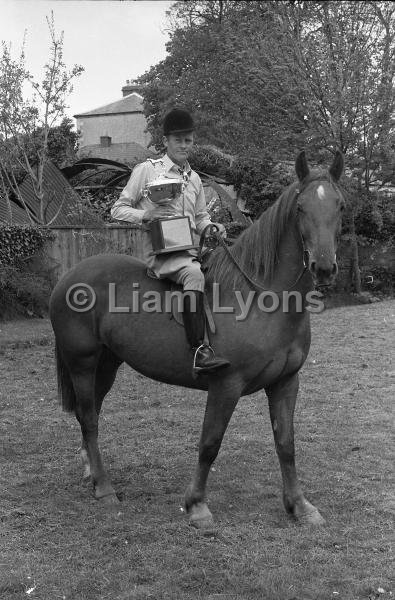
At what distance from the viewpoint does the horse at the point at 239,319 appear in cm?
404

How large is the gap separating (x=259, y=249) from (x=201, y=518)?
72.9 inches

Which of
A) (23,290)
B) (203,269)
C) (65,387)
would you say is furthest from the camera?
(23,290)

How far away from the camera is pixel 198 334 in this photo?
4.37m

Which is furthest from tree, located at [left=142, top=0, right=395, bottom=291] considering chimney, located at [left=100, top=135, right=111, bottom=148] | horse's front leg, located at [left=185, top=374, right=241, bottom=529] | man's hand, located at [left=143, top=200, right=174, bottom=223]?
chimney, located at [left=100, top=135, right=111, bottom=148]

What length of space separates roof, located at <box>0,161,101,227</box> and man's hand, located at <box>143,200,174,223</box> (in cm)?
1363

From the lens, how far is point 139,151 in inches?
1768

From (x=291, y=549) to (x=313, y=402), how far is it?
3.77 metres

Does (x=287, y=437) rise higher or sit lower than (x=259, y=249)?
lower

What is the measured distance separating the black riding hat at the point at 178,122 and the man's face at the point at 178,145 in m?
0.04

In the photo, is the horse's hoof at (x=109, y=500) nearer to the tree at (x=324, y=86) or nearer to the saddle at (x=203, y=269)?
the saddle at (x=203, y=269)

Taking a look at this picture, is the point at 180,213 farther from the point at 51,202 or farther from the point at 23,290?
the point at 51,202

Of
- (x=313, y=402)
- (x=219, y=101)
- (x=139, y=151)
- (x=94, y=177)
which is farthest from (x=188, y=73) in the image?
(x=313, y=402)

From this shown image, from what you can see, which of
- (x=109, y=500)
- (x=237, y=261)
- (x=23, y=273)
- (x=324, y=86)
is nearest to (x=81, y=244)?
(x=23, y=273)

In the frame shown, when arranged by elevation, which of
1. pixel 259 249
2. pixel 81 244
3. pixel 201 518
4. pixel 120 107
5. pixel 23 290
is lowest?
pixel 201 518
